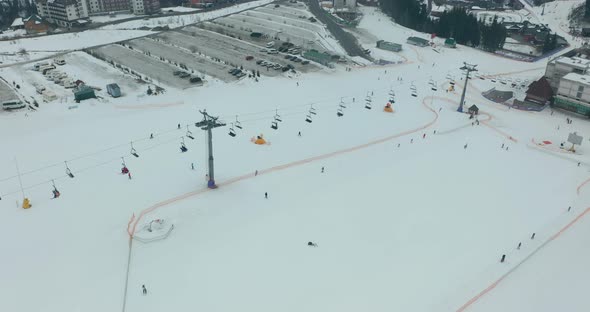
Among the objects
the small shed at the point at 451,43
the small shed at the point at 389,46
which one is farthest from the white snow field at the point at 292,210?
the small shed at the point at 451,43

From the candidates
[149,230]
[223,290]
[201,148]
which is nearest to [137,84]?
[201,148]

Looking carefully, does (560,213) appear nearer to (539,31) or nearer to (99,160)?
(99,160)

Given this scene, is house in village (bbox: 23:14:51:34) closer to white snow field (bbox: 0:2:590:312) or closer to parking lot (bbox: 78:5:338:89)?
parking lot (bbox: 78:5:338:89)

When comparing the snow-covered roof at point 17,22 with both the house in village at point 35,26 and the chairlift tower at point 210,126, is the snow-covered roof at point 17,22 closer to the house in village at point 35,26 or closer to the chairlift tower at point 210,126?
the house in village at point 35,26

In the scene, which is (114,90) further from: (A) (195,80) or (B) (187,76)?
(B) (187,76)

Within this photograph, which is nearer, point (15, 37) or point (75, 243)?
point (75, 243)

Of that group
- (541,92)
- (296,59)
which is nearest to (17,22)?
(296,59)
